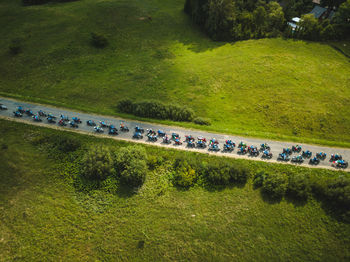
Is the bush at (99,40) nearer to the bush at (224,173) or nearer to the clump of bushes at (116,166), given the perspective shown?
the clump of bushes at (116,166)

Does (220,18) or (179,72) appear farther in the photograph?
(220,18)

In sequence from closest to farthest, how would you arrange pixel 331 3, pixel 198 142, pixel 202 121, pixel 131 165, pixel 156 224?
pixel 156 224 < pixel 131 165 < pixel 198 142 < pixel 202 121 < pixel 331 3

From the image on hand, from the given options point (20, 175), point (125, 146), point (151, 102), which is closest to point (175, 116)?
point (151, 102)

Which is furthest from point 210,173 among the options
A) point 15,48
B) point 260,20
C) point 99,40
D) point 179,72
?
point 15,48

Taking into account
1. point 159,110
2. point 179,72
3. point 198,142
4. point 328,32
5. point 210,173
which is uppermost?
point 328,32

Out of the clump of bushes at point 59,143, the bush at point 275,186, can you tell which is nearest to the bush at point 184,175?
the bush at point 275,186

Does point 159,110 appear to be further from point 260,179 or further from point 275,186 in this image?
point 275,186

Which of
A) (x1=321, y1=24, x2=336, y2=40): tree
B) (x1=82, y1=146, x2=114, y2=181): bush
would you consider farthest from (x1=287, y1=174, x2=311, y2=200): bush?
(x1=321, y1=24, x2=336, y2=40): tree
